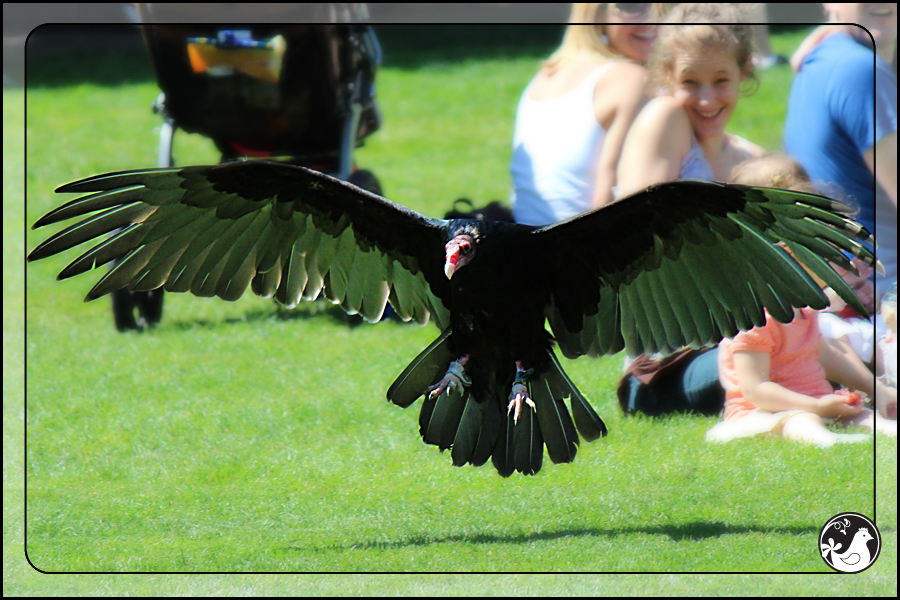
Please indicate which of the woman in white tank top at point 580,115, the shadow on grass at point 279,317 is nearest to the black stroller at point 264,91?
the shadow on grass at point 279,317

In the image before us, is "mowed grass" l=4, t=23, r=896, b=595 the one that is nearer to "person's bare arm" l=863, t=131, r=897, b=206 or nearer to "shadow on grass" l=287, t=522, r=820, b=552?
"shadow on grass" l=287, t=522, r=820, b=552

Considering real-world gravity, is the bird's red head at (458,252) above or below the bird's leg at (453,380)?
above

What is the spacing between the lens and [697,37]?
3.20 meters

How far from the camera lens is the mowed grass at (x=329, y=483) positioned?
2391 millimetres

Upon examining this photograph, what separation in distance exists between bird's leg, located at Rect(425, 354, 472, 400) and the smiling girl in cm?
119

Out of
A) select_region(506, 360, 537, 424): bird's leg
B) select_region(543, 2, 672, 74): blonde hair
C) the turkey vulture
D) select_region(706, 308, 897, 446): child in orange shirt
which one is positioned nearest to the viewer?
the turkey vulture

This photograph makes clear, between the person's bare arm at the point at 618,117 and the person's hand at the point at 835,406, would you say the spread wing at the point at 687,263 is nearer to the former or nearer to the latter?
the person's hand at the point at 835,406

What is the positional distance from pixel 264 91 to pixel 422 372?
236cm

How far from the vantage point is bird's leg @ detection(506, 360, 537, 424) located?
2.20 m

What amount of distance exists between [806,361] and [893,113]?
109 centimetres

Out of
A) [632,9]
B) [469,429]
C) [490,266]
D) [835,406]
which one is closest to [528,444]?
[469,429]

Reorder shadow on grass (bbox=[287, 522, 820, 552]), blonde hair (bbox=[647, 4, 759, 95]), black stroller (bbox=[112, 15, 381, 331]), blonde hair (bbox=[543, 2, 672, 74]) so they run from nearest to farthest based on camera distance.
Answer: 1. shadow on grass (bbox=[287, 522, 820, 552])
2. blonde hair (bbox=[647, 4, 759, 95])
3. blonde hair (bbox=[543, 2, 672, 74])
4. black stroller (bbox=[112, 15, 381, 331])

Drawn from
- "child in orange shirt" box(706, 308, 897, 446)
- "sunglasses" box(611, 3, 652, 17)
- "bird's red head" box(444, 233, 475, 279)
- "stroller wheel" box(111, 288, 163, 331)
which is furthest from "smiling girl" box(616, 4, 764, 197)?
"stroller wheel" box(111, 288, 163, 331)

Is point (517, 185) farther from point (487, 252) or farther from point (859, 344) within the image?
point (487, 252)
